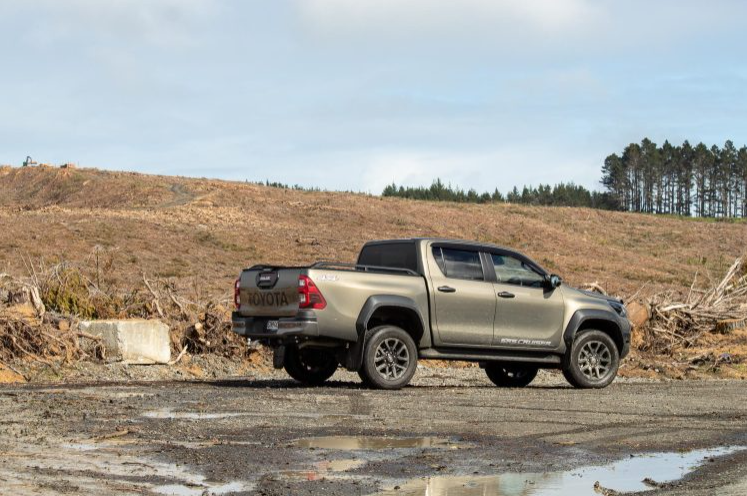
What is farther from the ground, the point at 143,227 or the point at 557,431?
the point at 143,227

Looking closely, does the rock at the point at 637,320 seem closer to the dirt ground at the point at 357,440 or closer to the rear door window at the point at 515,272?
the rear door window at the point at 515,272

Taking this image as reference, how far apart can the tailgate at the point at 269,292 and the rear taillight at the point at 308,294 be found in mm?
103

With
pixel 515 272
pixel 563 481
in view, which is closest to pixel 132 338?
pixel 515 272

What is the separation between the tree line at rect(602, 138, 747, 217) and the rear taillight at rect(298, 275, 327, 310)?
16596 cm

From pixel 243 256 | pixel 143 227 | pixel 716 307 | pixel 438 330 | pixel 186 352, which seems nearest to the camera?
pixel 438 330

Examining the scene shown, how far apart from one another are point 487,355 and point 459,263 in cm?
129

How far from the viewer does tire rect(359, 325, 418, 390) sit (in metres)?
14.6

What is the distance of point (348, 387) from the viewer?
15375mm

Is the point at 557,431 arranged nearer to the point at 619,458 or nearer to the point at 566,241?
the point at 619,458

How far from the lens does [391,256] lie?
15852mm

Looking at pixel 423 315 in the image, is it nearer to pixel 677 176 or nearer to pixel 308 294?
pixel 308 294

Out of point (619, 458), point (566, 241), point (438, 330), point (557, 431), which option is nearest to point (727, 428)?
point (557, 431)

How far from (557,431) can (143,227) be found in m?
50.8

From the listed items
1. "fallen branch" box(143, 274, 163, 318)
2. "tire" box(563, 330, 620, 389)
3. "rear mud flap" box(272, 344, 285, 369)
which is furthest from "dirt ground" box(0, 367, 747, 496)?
"fallen branch" box(143, 274, 163, 318)
